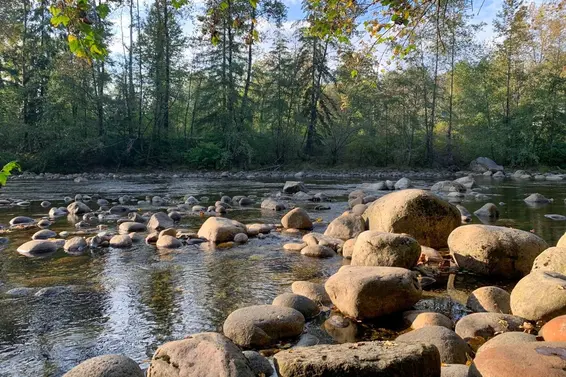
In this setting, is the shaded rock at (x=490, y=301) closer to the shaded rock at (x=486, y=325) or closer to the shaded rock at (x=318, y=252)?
the shaded rock at (x=486, y=325)

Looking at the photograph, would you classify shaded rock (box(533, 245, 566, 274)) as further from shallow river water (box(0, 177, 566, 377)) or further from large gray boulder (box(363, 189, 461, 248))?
large gray boulder (box(363, 189, 461, 248))

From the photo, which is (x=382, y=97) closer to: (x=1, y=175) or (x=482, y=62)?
(x=482, y=62)

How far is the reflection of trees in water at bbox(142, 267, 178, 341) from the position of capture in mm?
4062

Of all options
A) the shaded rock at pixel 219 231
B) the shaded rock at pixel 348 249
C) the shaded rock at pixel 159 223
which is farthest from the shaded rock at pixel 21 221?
the shaded rock at pixel 348 249

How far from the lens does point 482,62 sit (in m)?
29.4

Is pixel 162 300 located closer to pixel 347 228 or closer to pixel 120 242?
pixel 120 242

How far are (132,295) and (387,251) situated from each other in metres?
3.03

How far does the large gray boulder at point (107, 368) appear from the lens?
2752mm

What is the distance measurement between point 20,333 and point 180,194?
12.0 m

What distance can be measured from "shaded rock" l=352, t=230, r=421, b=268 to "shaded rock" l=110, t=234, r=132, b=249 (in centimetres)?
385

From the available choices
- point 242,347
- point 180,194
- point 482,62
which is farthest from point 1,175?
point 482,62

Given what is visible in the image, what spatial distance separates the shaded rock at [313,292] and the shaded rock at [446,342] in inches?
49.5

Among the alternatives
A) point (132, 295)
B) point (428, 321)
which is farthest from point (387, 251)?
point (132, 295)

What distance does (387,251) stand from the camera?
222 inches
